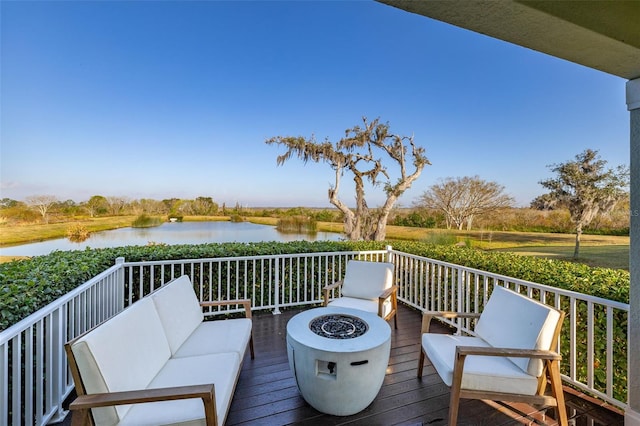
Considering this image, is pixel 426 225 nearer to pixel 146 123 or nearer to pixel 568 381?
pixel 568 381

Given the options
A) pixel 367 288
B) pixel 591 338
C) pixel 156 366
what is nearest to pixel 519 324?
pixel 591 338

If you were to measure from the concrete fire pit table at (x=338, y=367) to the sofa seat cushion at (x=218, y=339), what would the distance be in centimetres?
52

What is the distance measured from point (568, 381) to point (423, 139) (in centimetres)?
616

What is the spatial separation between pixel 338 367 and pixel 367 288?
1.82 meters

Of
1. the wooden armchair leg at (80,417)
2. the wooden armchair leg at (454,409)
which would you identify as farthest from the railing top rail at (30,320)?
the wooden armchair leg at (454,409)

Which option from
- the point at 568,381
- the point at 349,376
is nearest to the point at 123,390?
the point at 349,376

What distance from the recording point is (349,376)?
6.39ft

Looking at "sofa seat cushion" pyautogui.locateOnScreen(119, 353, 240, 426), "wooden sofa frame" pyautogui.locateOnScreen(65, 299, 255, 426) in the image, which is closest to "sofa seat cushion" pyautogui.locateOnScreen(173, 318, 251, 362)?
"sofa seat cushion" pyautogui.locateOnScreen(119, 353, 240, 426)

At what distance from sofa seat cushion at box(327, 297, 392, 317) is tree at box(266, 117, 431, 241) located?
4572 mm

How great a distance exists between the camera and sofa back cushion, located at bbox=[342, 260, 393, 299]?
143 inches

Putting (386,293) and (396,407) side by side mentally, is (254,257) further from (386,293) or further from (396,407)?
(396,407)

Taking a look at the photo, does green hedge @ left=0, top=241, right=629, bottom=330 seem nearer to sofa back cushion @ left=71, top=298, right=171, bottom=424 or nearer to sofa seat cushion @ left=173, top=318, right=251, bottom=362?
sofa back cushion @ left=71, top=298, right=171, bottom=424

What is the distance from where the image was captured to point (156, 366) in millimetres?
1844

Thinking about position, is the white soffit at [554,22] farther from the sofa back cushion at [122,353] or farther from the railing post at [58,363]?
the railing post at [58,363]
